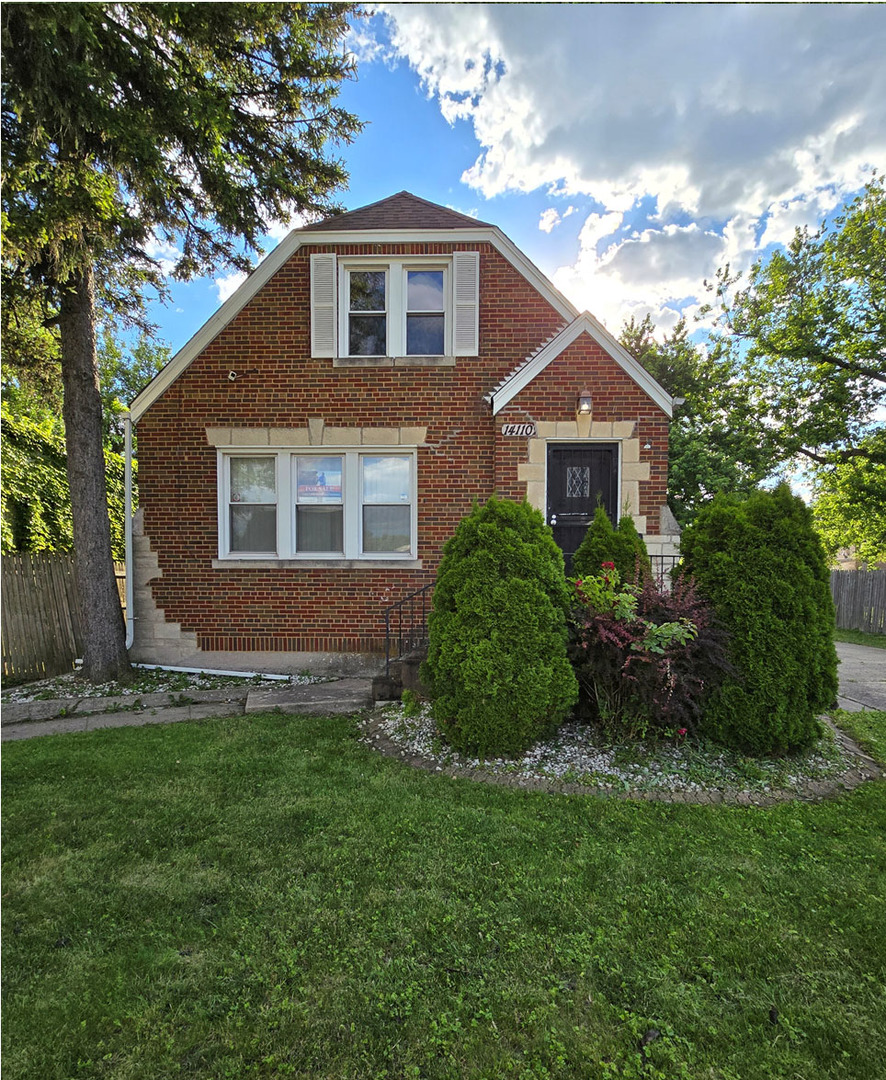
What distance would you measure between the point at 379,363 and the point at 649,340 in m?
13.6

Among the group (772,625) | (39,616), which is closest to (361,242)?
(772,625)

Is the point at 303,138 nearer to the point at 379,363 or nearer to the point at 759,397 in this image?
the point at 379,363

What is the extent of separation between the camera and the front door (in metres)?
6.71

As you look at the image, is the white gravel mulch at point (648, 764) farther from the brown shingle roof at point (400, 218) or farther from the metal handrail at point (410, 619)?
the brown shingle roof at point (400, 218)

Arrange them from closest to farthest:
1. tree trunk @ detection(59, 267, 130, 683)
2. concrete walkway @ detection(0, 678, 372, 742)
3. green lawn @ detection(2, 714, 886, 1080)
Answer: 1. green lawn @ detection(2, 714, 886, 1080)
2. concrete walkway @ detection(0, 678, 372, 742)
3. tree trunk @ detection(59, 267, 130, 683)

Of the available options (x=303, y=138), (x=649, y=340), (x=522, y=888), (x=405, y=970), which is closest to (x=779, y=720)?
(x=522, y=888)

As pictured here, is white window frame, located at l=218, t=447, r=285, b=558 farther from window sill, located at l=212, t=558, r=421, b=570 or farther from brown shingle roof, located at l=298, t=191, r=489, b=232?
brown shingle roof, located at l=298, t=191, r=489, b=232

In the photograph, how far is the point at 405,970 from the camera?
74.0 inches

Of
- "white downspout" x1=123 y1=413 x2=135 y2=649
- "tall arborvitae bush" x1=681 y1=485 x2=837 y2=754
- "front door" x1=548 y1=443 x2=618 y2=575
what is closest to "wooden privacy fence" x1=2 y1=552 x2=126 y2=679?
"white downspout" x1=123 y1=413 x2=135 y2=649

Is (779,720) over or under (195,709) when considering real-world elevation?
over

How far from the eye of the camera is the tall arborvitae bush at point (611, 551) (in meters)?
4.53

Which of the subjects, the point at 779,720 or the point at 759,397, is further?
the point at 759,397

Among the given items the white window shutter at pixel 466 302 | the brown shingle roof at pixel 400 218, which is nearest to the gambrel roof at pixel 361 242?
the brown shingle roof at pixel 400 218

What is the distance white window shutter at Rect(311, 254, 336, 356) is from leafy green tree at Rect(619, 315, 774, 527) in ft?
32.4
